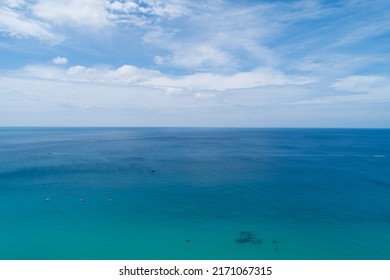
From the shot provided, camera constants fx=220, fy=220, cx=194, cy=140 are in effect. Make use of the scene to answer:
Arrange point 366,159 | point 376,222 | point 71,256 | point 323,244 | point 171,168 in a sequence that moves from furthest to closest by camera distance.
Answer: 1. point 366,159
2. point 171,168
3. point 376,222
4. point 323,244
5. point 71,256

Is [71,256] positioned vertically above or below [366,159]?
below

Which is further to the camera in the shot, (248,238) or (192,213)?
(192,213)

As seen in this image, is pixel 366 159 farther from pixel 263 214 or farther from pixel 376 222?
pixel 263 214

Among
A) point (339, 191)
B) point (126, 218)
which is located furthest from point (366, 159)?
point (126, 218)

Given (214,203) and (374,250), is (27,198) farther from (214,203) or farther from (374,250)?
(374,250)

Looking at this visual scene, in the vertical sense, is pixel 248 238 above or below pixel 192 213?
below

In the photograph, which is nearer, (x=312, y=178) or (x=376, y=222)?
(x=376, y=222)

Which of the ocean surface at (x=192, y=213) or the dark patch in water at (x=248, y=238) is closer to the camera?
the ocean surface at (x=192, y=213)

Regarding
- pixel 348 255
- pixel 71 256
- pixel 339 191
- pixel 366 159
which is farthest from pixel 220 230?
pixel 366 159

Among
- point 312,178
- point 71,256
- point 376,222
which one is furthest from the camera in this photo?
point 312,178

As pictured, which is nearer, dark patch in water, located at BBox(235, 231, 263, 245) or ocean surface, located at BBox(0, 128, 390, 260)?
ocean surface, located at BBox(0, 128, 390, 260)
